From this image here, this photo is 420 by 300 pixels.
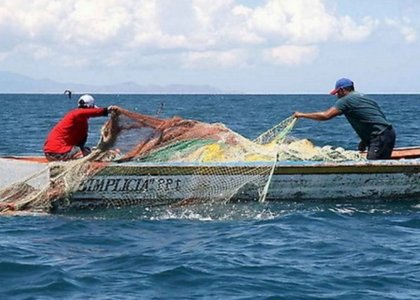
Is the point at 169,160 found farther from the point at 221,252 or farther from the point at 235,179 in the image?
the point at 221,252

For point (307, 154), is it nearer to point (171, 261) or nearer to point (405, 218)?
point (405, 218)

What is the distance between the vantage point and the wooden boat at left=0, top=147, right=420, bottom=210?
1166 centimetres

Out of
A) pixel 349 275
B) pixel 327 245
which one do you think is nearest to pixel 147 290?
pixel 349 275

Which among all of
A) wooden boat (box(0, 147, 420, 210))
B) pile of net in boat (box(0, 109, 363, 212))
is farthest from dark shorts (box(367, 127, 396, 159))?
wooden boat (box(0, 147, 420, 210))

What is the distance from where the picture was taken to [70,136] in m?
12.3

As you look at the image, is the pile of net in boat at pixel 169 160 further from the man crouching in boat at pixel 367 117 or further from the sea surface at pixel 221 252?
the man crouching in boat at pixel 367 117

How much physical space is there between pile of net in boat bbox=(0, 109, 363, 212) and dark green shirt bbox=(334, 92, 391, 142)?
0.47 m

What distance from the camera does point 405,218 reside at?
36.3ft

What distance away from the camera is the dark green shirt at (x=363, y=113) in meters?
12.1

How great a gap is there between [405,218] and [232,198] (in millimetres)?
2359

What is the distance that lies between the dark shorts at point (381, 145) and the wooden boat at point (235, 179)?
41cm

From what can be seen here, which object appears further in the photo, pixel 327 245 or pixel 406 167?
pixel 406 167

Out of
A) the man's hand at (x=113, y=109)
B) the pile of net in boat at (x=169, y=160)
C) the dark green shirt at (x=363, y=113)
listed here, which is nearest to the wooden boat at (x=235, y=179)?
the pile of net in boat at (x=169, y=160)

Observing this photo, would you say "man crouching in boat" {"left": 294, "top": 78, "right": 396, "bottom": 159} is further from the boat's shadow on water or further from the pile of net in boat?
the boat's shadow on water
